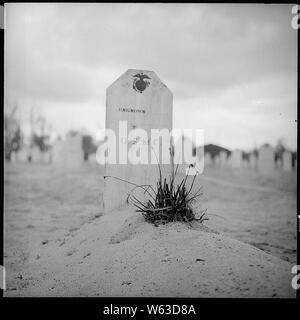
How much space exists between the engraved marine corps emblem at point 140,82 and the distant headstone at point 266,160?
10059 millimetres

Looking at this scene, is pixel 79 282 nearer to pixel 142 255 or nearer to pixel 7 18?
pixel 142 255

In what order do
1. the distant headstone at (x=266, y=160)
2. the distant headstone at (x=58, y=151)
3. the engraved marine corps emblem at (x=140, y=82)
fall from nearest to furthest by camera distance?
the engraved marine corps emblem at (x=140, y=82) < the distant headstone at (x=58, y=151) < the distant headstone at (x=266, y=160)

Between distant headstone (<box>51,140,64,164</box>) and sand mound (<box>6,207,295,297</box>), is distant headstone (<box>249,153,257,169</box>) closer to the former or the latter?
distant headstone (<box>51,140,64,164</box>)

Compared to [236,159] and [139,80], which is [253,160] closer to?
[236,159]

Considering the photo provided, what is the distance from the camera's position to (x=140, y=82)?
430cm

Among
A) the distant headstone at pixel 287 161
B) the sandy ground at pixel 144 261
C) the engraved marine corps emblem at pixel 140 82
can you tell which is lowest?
the sandy ground at pixel 144 261

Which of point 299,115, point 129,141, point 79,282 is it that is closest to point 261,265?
point 299,115

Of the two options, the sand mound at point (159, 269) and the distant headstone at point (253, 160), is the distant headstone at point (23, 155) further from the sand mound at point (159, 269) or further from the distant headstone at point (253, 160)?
the sand mound at point (159, 269)

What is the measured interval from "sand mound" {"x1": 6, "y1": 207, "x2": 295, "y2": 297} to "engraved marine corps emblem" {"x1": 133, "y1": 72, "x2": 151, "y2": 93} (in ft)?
5.64

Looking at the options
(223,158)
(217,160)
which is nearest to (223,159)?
(223,158)

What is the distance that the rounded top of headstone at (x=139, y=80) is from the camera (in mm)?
4250

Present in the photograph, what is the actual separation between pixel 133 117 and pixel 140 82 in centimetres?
43

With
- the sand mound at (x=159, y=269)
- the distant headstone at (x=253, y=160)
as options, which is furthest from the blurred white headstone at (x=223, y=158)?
the sand mound at (x=159, y=269)
